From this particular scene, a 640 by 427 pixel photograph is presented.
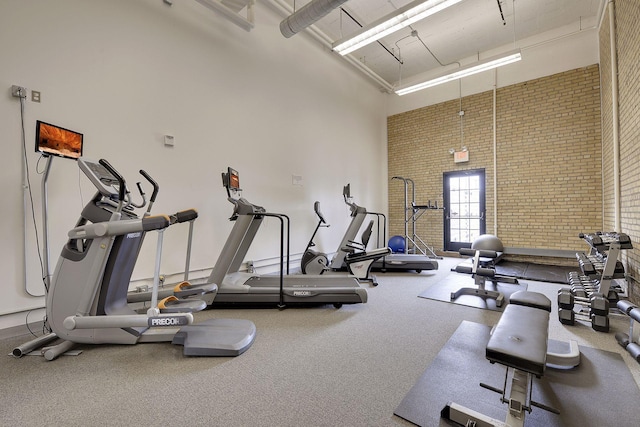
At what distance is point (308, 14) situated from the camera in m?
4.38

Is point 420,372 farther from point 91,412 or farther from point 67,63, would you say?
point 67,63

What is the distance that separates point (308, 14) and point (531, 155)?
19.0 ft

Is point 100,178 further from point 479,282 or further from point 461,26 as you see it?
point 461,26

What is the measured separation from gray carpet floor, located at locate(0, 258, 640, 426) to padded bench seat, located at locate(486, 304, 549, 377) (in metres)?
0.63

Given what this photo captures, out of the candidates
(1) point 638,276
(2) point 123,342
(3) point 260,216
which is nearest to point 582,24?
(1) point 638,276

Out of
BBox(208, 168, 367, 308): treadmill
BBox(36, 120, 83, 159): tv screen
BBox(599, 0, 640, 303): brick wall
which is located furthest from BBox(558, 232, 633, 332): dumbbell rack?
BBox(36, 120, 83, 159): tv screen

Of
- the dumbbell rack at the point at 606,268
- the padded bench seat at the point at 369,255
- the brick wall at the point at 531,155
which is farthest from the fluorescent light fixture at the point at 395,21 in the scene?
the brick wall at the point at 531,155

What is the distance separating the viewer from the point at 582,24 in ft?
→ 19.1

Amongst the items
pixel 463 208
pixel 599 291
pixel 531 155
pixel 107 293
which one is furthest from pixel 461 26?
pixel 107 293

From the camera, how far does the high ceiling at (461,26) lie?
5.47m

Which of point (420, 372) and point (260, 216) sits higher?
point (260, 216)

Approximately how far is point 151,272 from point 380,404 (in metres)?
3.16

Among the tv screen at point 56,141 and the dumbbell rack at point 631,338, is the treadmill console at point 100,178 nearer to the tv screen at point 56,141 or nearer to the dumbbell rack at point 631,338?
the tv screen at point 56,141

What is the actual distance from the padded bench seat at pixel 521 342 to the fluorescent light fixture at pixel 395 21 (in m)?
4.17
